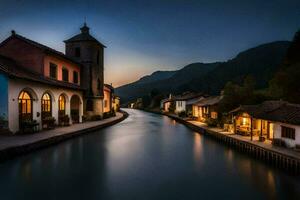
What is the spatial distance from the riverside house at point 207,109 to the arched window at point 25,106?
76.5 feet

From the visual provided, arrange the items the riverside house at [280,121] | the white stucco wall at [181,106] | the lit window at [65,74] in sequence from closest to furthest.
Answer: the riverside house at [280,121] < the lit window at [65,74] < the white stucco wall at [181,106]

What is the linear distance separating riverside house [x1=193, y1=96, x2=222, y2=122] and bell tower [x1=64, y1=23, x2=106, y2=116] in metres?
17.4

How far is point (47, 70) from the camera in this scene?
27.6 meters

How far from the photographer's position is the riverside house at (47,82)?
2017 cm

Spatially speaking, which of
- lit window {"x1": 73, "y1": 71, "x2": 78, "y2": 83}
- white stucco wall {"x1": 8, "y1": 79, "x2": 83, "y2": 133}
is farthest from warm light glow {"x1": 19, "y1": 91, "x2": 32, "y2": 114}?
lit window {"x1": 73, "y1": 71, "x2": 78, "y2": 83}

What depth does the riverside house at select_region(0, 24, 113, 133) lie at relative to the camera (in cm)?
2017

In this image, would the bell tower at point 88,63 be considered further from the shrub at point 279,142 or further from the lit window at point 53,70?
the shrub at point 279,142

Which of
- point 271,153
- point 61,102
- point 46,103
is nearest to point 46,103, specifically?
point 46,103

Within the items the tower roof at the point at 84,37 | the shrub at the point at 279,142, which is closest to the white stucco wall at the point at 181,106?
the tower roof at the point at 84,37

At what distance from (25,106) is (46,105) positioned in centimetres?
366

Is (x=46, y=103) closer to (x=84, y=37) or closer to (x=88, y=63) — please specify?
(x=88, y=63)

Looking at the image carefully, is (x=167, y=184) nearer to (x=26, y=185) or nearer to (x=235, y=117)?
(x=26, y=185)

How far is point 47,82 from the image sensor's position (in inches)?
947

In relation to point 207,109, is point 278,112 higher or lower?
higher
